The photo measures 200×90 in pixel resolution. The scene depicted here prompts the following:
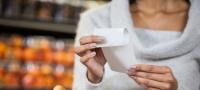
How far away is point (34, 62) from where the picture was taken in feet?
11.7

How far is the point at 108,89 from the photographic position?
1.94 m

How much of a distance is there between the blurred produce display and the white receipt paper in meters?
1.89

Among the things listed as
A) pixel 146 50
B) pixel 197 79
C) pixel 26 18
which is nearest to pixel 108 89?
pixel 146 50

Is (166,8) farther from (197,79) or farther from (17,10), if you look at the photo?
(17,10)

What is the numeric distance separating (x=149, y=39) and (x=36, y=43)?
172 cm

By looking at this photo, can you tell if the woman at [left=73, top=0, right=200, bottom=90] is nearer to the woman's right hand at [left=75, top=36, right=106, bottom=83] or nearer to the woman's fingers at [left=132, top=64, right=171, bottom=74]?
the woman's right hand at [left=75, top=36, right=106, bottom=83]

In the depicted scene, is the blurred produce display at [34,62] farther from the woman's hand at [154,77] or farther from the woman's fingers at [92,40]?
the woman's hand at [154,77]

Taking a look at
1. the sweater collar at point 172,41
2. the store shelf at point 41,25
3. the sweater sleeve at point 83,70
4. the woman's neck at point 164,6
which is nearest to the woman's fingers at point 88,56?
the sweater sleeve at point 83,70

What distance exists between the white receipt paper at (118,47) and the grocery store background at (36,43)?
71.7 inches

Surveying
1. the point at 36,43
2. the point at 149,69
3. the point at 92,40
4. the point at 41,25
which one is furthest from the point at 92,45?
the point at 36,43

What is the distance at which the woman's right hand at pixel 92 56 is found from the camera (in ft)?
5.40

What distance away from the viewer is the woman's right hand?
164 cm

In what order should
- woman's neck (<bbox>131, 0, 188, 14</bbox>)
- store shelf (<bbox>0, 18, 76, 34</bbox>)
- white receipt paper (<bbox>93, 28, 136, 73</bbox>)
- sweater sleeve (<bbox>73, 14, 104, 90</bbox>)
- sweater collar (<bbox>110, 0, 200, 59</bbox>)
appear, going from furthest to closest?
store shelf (<bbox>0, 18, 76, 34</bbox>), woman's neck (<bbox>131, 0, 188, 14</bbox>), sweater collar (<bbox>110, 0, 200, 59</bbox>), sweater sleeve (<bbox>73, 14, 104, 90</bbox>), white receipt paper (<bbox>93, 28, 136, 73</bbox>)

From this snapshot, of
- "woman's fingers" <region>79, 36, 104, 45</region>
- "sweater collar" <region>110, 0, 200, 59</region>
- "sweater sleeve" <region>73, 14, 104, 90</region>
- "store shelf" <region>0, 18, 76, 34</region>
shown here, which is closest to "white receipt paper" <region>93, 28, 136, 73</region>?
"woman's fingers" <region>79, 36, 104, 45</region>
